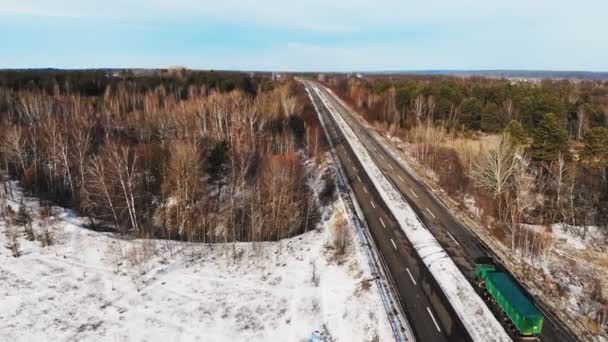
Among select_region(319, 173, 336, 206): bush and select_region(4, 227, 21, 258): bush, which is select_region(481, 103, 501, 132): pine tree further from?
select_region(4, 227, 21, 258): bush

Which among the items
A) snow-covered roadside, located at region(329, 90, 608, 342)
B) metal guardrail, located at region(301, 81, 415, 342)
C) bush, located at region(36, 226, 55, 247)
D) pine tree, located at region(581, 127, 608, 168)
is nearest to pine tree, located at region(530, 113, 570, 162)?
pine tree, located at region(581, 127, 608, 168)

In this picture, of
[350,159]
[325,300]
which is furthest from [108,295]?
[350,159]

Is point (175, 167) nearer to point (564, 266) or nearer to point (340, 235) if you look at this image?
point (340, 235)

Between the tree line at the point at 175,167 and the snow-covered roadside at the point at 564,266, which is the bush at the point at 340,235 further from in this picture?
the snow-covered roadside at the point at 564,266

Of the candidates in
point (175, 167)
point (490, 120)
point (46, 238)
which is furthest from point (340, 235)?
point (490, 120)

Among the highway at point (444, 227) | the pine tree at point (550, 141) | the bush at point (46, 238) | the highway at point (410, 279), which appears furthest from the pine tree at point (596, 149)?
the bush at point (46, 238)

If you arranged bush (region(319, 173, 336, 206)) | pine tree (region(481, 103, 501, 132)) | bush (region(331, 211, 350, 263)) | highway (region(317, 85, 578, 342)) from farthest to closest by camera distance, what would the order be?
Answer: 1. pine tree (region(481, 103, 501, 132))
2. bush (region(319, 173, 336, 206))
3. bush (region(331, 211, 350, 263))
4. highway (region(317, 85, 578, 342))
